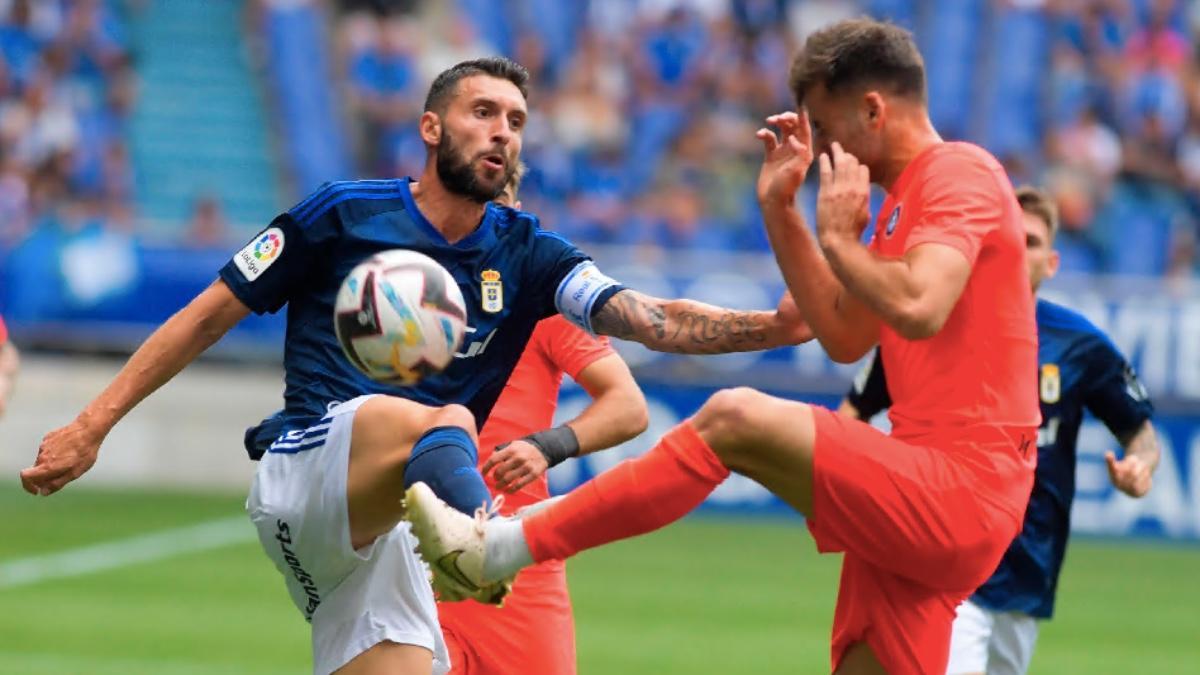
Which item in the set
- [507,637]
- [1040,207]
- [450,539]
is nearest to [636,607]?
[1040,207]

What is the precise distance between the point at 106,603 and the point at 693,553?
493cm

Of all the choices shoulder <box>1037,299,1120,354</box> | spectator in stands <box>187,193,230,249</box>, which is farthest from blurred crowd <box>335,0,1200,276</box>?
shoulder <box>1037,299,1120,354</box>

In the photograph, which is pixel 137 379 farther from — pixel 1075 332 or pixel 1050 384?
pixel 1075 332

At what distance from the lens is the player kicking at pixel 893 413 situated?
18.0 ft

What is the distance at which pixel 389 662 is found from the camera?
629 centimetres

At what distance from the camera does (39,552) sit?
50.1 ft

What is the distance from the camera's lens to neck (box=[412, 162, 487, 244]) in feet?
21.2

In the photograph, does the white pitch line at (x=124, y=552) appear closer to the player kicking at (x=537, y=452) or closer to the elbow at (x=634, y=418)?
the player kicking at (x=537, y=452)

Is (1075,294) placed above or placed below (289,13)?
below

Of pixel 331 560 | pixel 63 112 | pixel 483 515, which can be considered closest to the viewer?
pixel 483 515

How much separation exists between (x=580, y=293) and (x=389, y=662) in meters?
1.38

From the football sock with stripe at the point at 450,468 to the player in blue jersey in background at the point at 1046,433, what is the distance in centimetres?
270

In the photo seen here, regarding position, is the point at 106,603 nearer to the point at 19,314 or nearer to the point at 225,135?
the point at 19,314

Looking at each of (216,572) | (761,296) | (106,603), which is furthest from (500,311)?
(761,296)
